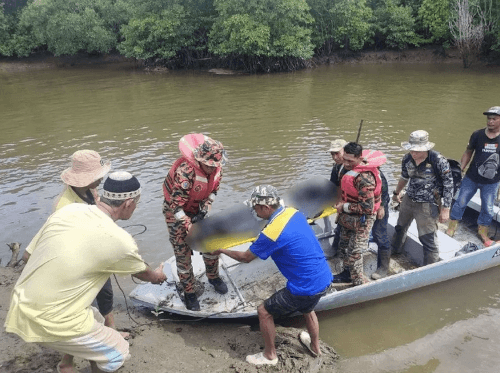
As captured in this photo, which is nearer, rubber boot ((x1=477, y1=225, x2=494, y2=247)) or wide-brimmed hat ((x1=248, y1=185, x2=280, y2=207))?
wide-brimmed hat ((x1=248, y1=185, x2=280, y2=207))

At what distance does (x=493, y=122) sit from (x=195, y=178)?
429 centimetres

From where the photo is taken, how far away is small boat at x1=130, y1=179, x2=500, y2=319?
506 cm

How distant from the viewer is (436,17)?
29031 mm

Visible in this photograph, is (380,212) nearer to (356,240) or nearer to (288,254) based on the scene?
(356,240)

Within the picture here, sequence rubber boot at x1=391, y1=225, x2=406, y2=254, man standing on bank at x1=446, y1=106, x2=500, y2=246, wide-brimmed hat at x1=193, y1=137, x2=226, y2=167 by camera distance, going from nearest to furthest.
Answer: wide-brimmed hat at x1=193, y1=137, x2=226, y2=167 < man standing on bank at x1=446, y1=106, x2=500, y2=246 < rubber boot at x1=391, y1=225, x2=406, y2=254

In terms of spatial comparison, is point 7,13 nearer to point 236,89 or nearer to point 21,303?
point 236,89

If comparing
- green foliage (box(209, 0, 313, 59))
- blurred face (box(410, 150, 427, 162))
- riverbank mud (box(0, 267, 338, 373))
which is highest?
green foliage (box(209, 0, 313, 59))

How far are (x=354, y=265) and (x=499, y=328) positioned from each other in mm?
1942

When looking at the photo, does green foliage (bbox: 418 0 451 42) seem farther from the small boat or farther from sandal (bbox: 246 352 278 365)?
sandal (bbox: 246 352 278 365)

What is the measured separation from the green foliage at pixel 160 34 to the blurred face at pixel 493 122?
1043 inches

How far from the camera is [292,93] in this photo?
20.1m

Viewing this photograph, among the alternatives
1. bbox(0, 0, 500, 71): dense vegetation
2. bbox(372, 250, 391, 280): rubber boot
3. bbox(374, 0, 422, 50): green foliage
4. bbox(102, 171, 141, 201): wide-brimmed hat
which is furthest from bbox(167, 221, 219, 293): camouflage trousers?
bbox(374, 0, 422, 50): green foliage

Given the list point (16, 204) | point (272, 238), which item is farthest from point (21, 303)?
point (16, 204)

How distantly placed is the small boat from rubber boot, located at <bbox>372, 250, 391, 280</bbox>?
164mm
